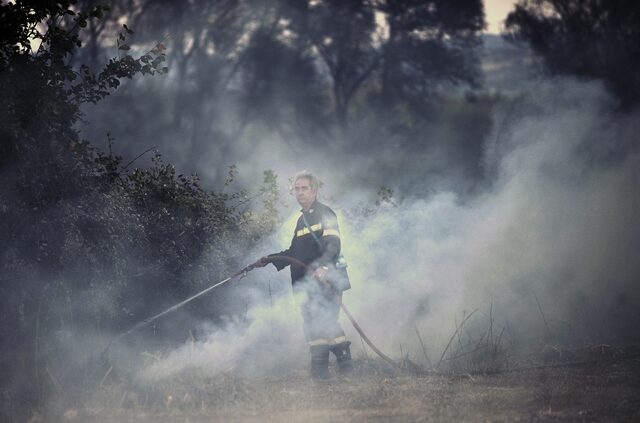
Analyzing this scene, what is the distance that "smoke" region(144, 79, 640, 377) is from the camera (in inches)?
Answer: 383

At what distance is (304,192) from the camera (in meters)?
8.31

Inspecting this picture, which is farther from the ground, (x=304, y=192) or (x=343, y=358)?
(x=304, y=192)

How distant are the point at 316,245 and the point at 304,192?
2.07 ft

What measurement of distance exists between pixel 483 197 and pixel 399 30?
80.4 feet

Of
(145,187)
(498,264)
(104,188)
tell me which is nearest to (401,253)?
(498,264)

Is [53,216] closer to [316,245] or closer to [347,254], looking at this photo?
[316,245]

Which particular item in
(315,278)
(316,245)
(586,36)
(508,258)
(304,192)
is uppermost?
(586,36)

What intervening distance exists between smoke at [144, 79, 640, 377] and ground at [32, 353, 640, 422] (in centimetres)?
129

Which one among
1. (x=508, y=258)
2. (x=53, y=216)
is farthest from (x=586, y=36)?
(x=53, y=216)

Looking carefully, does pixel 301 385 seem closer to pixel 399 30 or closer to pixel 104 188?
pixel 104 188

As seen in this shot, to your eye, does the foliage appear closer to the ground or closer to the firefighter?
the ground

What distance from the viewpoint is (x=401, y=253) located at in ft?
35.5

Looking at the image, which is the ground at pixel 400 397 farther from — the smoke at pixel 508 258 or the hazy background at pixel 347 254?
the smoke at pixel 508 258

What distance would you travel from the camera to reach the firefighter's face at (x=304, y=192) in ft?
27.2
